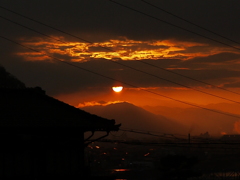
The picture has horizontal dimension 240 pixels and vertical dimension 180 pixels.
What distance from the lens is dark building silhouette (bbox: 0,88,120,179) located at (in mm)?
20688

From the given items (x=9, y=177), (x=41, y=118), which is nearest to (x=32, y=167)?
(x=9, y=177)

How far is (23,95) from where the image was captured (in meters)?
25.2

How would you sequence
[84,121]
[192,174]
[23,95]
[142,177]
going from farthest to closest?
[142,177] < [192,174] < [23,95] < [84,121]

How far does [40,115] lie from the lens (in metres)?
22.4

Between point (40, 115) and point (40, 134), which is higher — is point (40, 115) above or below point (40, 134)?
above

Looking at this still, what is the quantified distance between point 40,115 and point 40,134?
1.22 metres

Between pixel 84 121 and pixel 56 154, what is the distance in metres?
2.42

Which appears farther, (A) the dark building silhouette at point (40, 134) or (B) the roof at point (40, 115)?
(B) the roof at point (40, 115)

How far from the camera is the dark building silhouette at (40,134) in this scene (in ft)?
67.9

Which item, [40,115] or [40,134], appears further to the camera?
[40,115]

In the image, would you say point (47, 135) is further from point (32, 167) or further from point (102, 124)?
point (102, 124)

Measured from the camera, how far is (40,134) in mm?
21672

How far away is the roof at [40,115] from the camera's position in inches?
828

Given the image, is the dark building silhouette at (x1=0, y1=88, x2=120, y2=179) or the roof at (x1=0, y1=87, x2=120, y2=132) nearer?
the dark building silhouette at (x1=0, y1=88, x2=120, y2=179)
